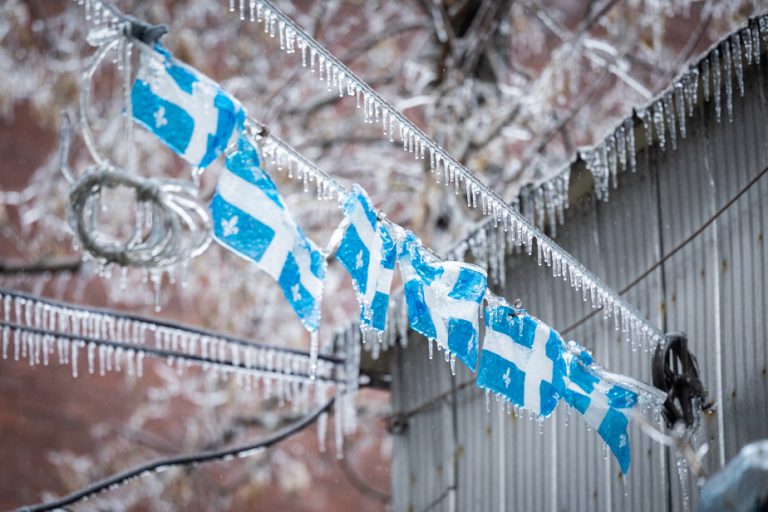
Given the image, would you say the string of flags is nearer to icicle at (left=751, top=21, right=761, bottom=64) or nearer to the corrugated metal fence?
the corrugated metal fence

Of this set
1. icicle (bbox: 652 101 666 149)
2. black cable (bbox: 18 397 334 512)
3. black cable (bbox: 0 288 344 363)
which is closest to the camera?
icicle (bbox: 652 101 666 149)

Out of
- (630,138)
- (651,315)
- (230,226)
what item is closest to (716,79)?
(630,138)

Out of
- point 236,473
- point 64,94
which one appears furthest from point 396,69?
point 236,473

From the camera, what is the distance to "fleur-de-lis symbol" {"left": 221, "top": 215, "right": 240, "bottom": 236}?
16.7ft

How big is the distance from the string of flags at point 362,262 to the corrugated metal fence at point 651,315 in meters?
0.83

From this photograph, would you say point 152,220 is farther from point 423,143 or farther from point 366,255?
point 423,143

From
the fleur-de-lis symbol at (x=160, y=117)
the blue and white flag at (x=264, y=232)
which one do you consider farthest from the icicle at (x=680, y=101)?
the fleur-de-lis symbol at (x=160, y=117)

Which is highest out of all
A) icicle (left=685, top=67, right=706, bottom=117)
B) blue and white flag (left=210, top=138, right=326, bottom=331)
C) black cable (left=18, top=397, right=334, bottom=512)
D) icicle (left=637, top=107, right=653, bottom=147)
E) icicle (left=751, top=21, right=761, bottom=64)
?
icicle (left=751, top=21, right=761, bottom=64)

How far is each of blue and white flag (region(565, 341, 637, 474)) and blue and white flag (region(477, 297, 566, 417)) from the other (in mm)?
125

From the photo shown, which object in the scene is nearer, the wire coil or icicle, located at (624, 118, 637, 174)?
the wire coil

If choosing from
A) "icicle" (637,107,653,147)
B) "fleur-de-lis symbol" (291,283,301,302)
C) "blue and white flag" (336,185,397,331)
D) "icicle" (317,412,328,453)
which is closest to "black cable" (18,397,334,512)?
"icicle" (317,412,328,453)

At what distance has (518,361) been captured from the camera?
5410mm

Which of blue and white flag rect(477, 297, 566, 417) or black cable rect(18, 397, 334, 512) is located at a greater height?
blue and white flag rect(477, 297, 566, 417)

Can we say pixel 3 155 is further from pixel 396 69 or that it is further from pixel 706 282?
pixel 706 282
